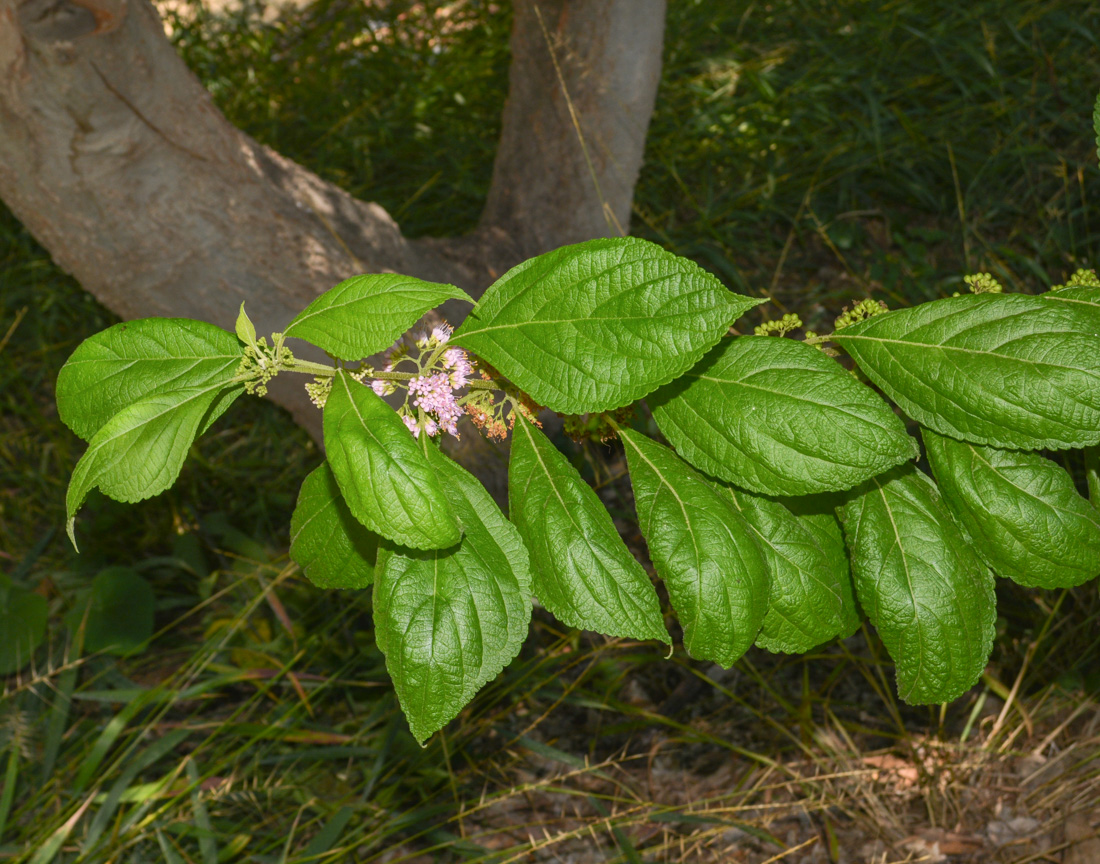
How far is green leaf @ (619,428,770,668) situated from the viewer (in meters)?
0.67

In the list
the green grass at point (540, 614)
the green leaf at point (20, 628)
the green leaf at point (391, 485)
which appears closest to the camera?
the green leaf at point (391, 485)

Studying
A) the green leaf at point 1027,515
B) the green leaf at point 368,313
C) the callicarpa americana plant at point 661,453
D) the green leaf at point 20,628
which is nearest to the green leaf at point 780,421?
the callicarpa americana plant at point 661,453

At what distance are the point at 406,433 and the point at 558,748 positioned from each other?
1.83 m

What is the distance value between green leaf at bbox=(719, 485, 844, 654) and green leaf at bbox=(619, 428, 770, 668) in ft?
0.14

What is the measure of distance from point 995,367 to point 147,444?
2.14 ft

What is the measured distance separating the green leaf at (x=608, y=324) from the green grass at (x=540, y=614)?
1.30 m

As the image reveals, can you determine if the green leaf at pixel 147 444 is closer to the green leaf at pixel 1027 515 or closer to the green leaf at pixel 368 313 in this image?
the green leaf at pixel 368 313

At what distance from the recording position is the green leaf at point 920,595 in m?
0.71

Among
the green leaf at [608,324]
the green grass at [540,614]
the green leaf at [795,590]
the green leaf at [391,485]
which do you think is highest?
the green leaf at [608,324]

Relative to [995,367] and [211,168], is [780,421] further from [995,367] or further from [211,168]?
[211,168]

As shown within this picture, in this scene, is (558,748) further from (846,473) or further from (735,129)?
(735,129)

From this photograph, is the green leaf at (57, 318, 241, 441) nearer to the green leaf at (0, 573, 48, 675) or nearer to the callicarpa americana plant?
the callicarpa americana plant

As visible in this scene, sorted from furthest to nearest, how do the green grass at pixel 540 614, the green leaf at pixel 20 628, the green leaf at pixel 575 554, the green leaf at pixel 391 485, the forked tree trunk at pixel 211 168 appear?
the green leaf at pixel 20 628
the green grass at pixel 540 614
the forked tree trunk at pixel 211 168
the green leaf at pixel 575 554
the green leaf at pixel 391 485

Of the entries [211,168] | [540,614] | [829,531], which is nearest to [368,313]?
[829,531]
